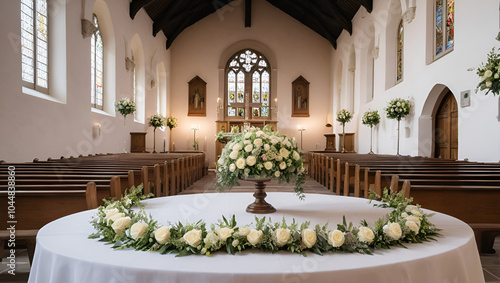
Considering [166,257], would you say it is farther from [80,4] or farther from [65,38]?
[80,4]

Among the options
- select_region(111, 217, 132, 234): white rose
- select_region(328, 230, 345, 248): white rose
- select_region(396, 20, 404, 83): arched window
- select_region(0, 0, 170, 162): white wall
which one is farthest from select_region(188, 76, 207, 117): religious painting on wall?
select_region(328, 230, 345, 248): white rose

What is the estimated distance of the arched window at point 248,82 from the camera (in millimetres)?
14883

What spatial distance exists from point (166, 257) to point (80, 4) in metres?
A: 7.47

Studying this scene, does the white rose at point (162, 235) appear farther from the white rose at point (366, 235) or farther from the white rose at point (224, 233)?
the white rose at point (366, 235)

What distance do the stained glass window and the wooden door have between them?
7.96 meters

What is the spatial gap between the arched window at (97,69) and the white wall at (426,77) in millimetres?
7470

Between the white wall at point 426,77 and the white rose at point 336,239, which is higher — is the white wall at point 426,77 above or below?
above

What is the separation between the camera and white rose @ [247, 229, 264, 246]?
1.22 metres

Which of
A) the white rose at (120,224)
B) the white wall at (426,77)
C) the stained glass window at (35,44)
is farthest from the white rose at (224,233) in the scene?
the stained glass window at (35,44)

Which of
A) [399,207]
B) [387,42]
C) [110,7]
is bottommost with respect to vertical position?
[399,207]

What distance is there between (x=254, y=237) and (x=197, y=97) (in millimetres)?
13810

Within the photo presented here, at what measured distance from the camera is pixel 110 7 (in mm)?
8430

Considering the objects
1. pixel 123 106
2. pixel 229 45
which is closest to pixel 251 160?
pixel 123 106

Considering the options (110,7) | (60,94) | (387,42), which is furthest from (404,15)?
(60,94)
